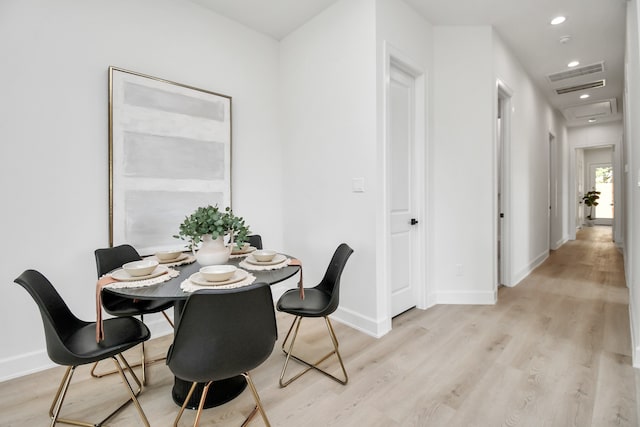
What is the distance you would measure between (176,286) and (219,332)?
48cm

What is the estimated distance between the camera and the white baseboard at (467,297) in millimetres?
3311

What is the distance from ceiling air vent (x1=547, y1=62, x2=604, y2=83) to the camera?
4359 mm

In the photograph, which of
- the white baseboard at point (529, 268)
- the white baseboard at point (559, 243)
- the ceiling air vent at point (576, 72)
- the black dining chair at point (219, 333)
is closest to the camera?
the black dining chair at point (219, 333)

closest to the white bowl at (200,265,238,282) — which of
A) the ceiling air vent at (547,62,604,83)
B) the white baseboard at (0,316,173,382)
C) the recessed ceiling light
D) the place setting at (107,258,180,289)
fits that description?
the place setting at (107,258,180,289)

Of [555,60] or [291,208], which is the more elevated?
[555,60]

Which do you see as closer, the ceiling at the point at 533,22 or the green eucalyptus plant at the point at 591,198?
the ceiling at the point at 533,22

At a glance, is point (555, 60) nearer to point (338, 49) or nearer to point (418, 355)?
point (338, 49)

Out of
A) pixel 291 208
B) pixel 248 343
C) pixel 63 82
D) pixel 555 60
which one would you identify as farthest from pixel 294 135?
pixel 555 60

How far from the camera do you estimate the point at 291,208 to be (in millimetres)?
3461

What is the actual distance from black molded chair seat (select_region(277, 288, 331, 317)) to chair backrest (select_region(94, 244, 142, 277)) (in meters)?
1.20

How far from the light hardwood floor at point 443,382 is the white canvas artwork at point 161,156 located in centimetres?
101

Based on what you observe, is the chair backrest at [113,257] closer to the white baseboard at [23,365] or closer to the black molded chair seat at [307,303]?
the white baseboard at [23,365]

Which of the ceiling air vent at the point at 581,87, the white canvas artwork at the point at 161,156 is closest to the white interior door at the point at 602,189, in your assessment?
the ceiling air vent at the point at 581,87

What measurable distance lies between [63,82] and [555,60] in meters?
5.49
